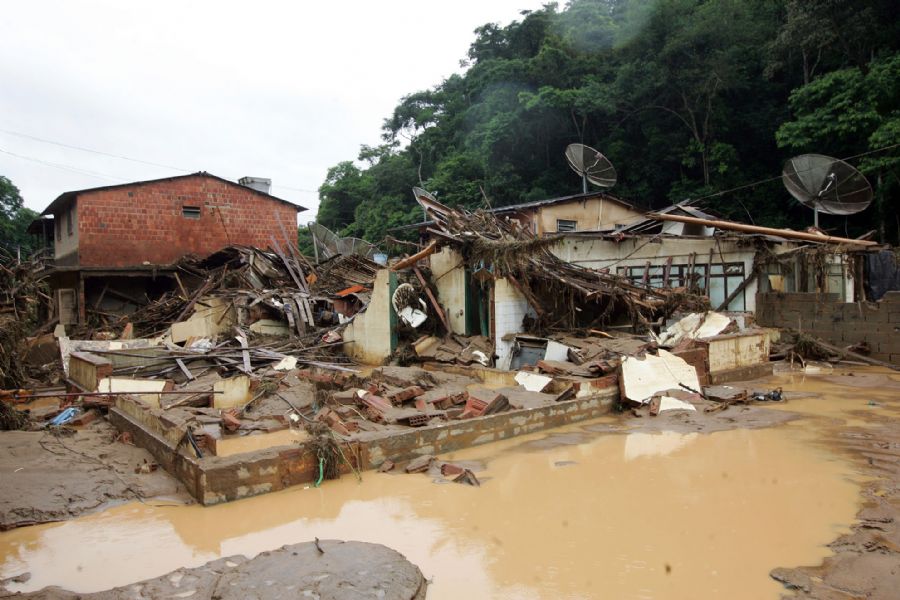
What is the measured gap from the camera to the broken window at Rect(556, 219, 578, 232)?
25.0m

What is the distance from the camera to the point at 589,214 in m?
26.0

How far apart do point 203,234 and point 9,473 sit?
1959cm

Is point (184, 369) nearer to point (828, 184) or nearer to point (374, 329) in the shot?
point (374, 329)

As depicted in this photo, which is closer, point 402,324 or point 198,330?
point 402,324

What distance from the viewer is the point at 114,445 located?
8242 mm

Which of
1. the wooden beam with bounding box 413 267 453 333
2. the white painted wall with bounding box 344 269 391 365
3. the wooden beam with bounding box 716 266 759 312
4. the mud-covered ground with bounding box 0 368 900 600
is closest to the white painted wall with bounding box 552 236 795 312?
the wooden beam with bounding box 716 266 759 312

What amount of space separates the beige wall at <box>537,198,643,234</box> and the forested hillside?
4027mm

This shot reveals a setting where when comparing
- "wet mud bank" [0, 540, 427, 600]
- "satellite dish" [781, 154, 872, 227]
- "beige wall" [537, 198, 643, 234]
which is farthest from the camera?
"beige wall" [537, 198, 643, 234]

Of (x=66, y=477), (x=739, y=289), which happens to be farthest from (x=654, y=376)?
(x=66, y=477)

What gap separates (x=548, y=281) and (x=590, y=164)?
9.91 m

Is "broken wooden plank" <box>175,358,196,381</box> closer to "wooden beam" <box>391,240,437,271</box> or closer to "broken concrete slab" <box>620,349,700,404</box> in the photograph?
"wooden beam" <box>391,240,437,271</box>

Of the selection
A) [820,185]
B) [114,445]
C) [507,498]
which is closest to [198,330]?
[114,445]

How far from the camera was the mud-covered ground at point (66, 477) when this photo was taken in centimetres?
588

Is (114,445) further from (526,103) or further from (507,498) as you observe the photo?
(526,103)
